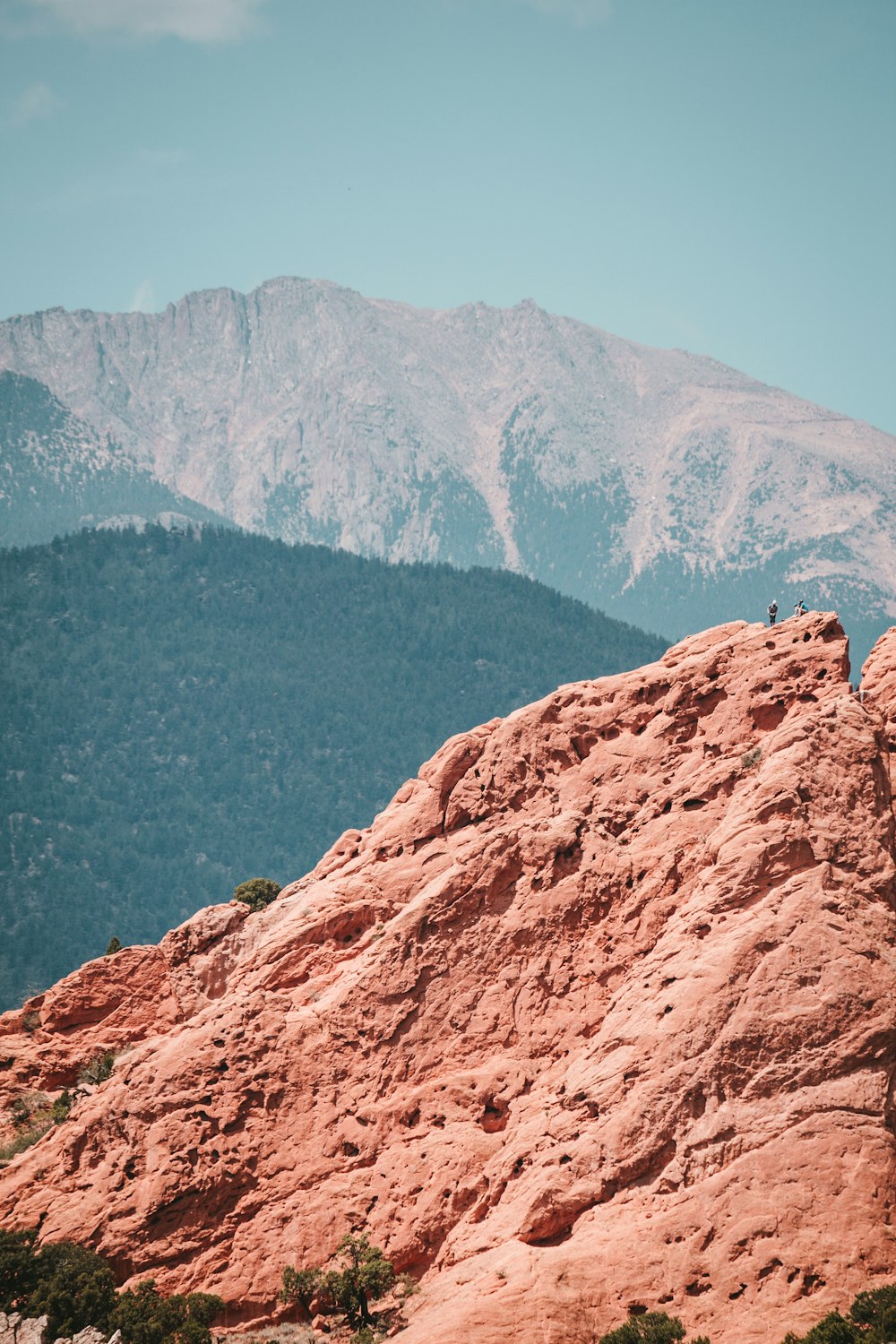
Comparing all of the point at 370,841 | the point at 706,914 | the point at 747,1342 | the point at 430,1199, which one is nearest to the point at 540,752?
the point at 370,841

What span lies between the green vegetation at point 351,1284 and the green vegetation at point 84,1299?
2.71 meters

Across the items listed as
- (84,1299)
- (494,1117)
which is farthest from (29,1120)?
(494,1117)

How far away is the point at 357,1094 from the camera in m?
57.9

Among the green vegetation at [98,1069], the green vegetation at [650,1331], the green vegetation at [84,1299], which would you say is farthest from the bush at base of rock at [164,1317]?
the green vegetation at [98,1069]

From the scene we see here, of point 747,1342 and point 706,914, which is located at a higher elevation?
point 706,914

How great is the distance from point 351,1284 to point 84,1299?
28.2ft

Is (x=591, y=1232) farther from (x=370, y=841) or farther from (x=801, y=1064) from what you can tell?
(x=370, y=841)

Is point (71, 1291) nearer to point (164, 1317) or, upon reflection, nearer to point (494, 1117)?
point (164, 1317)

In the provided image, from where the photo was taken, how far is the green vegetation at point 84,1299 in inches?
2098

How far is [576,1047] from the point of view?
5588 cm

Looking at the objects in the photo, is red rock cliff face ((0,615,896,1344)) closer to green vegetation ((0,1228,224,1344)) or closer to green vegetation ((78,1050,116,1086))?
green vegetation ((0,1228,224,1344))

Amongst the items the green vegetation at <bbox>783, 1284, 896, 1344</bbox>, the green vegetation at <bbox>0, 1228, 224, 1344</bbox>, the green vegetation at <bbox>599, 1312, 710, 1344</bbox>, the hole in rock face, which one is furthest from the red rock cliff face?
the green vegetation at <bbox>0, 1228, 224, 1344</bbox>

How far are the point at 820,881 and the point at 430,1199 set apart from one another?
1501 centimetres

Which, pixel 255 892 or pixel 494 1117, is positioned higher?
pixel 255 892
